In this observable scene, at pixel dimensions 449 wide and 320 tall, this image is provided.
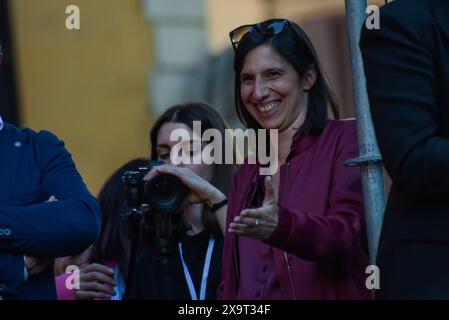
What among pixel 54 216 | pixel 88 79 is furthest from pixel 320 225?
pixel 88 79

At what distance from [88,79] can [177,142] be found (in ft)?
12.6

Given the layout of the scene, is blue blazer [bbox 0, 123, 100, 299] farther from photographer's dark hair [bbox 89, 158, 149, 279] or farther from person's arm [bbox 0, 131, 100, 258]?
photographer's dark hair [bbox 89, 158, 149, 279]

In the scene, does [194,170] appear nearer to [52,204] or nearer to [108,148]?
[52,204]

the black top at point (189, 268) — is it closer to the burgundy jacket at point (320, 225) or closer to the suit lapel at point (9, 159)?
the burgundy jacket at point (320, 225)

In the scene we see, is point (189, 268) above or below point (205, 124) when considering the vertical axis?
below

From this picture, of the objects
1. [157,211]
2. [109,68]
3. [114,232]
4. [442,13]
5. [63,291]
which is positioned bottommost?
[63,291]

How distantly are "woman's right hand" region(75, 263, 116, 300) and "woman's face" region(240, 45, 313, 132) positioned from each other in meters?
0.90

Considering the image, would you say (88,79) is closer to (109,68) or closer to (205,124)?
(109,68)

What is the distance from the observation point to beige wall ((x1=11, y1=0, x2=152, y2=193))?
8.72 m

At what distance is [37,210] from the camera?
13.0 ft

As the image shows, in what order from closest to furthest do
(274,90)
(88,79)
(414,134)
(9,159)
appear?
(414,134), (9,159), (274,90), (88,79)

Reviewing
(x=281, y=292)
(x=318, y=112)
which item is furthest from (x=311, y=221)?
(x=318, y=112)

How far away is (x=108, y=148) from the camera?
8.90 meters

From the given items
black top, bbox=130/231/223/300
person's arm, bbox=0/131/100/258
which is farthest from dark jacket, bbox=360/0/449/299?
black top, bbox=130/231/223/300
